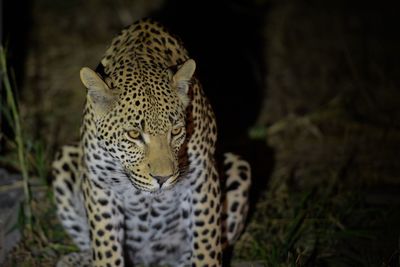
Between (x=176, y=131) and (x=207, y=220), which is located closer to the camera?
(x=176, y=131)

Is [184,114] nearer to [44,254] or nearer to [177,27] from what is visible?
[44,254]

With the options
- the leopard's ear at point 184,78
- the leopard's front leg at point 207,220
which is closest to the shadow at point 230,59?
the leopard's front leg at point 207,220

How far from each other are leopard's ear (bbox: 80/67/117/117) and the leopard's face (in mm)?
43

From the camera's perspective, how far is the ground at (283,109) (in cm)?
688

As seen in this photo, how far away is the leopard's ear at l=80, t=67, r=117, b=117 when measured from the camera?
5.07 m

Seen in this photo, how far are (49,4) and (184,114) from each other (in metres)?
7.24

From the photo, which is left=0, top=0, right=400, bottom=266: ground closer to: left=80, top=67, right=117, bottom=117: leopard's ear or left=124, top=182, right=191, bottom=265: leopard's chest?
left=124, top=182, right=191, bottom=265: leopard's chest

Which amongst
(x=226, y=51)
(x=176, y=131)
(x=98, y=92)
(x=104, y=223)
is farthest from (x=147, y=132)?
(x=226, y=51)

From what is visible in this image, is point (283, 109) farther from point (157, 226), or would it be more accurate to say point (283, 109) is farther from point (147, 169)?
point (147, 169)

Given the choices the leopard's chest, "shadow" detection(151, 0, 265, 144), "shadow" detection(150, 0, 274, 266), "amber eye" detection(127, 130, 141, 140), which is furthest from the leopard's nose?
"shadow" detection(151, 0, 265, 144)

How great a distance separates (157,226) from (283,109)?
394 centimetres

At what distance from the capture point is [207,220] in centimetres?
588

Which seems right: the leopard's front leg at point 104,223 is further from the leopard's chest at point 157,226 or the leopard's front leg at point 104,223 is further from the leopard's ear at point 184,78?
the leopard's ear at point 184,78

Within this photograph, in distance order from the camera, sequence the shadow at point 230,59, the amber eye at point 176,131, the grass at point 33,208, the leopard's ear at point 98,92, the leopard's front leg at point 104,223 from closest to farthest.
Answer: the leopard's ear at point 98,92 → the amber eye at point 176,131 → the leopard's front leg at point 104,223 → the grass at point 33,208 → the shadow at point 230,59
